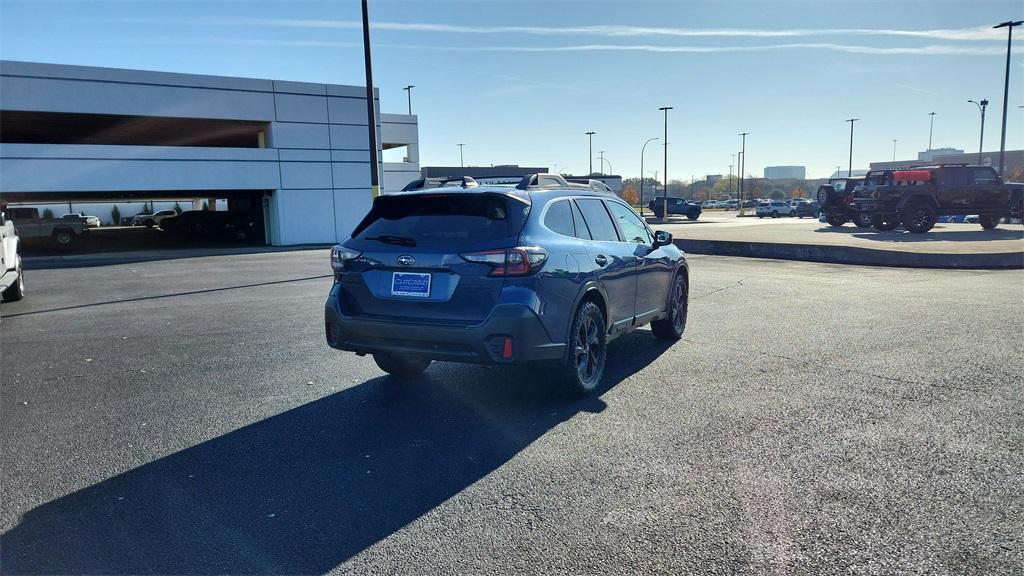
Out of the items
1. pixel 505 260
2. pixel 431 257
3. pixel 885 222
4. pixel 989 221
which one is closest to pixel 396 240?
pixel 431 257

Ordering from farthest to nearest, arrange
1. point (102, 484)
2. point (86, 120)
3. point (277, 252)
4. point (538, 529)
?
point (86, 120) < point (277, 252) < point (102, 484) < point (538, 529)

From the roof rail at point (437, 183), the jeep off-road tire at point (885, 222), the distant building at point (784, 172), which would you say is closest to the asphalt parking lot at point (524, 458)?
the roof rail at point (437, 183)

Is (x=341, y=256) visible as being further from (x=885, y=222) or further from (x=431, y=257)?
(x=885, y=222)

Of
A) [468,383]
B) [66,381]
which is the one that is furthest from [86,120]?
[468,383]

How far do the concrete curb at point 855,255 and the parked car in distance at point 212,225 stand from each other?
21658mm

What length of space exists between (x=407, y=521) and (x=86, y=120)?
30.4 m

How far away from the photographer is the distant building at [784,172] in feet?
630

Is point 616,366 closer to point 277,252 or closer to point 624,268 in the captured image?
point 624,268

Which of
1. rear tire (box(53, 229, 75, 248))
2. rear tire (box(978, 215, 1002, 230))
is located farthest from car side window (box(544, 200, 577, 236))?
rear tire (box(53, 229, 75, 248))

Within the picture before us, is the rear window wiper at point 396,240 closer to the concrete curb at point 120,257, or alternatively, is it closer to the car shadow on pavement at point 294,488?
the car shadow on pavement at point 294,488

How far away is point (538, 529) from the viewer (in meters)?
3.41

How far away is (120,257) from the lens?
23.7 m

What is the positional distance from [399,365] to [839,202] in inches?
1125

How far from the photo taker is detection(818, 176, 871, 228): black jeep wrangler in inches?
1169
